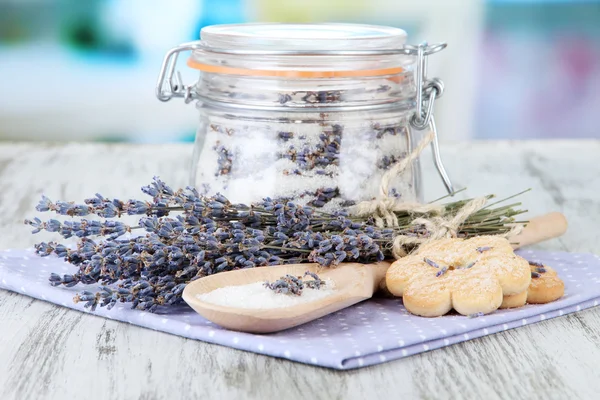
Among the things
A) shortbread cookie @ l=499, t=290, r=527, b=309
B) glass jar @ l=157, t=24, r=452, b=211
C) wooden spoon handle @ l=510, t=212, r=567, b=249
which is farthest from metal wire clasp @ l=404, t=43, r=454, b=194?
shortbread cookie @ l=499, t=290, r=527, b=309

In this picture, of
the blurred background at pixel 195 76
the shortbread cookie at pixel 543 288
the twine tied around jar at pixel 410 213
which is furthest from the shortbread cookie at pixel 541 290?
the blurred background at pixel 195 76

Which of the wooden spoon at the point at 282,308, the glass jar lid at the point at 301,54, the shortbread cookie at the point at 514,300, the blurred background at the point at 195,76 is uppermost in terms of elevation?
the glass jar lid at the point at 301,54

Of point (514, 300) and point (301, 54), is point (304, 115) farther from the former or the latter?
point (514, 300)

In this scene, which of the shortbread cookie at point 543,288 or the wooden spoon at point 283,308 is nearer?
the wooden spoon at point 283,308

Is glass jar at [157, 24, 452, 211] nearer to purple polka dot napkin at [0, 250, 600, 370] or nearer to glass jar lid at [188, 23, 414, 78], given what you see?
glass jar lid at [188, 23, 414, 78]

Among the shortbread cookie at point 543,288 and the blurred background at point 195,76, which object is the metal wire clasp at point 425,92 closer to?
the shortbread cookie at point 543,288

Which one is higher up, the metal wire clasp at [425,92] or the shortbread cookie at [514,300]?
the metal wire clasp at [425,92]
